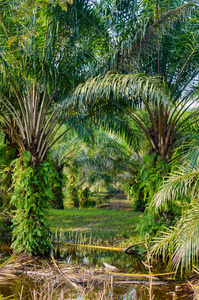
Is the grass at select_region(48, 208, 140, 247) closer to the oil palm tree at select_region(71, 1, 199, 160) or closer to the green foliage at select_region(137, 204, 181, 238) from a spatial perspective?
the green foliage at select_region(137, 204, 181, 238)

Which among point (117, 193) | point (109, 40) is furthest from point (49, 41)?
point (117, 193)

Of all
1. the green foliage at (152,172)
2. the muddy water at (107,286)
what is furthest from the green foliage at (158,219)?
the muddy water at (107,286)

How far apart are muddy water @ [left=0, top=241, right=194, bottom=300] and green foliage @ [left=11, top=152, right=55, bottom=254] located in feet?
1.56

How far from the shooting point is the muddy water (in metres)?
4.21

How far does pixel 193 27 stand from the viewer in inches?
251

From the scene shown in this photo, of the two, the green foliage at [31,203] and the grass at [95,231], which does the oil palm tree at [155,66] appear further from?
the grass at [95,231]

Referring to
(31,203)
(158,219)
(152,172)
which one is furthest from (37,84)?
(158,219)

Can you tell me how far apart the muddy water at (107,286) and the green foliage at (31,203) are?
18.7 inches

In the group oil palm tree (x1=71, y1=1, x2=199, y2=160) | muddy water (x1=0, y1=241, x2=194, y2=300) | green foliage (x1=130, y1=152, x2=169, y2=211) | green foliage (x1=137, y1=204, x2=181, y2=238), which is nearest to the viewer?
muddy water (x1=0, y1=241, x2=194, y2=300)

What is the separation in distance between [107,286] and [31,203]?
8.52ft

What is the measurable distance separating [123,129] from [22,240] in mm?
4044

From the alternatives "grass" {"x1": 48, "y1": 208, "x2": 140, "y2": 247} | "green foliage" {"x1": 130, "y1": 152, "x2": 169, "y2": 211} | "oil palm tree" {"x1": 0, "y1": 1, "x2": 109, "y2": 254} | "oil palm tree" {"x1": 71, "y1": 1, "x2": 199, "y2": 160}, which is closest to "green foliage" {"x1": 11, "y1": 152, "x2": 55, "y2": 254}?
"oil palm tree" {"x1": 0, "y1": 1, "x2": 109, "y2": 254}

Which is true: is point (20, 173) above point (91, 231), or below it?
above

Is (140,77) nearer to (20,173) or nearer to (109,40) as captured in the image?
(109,40)
